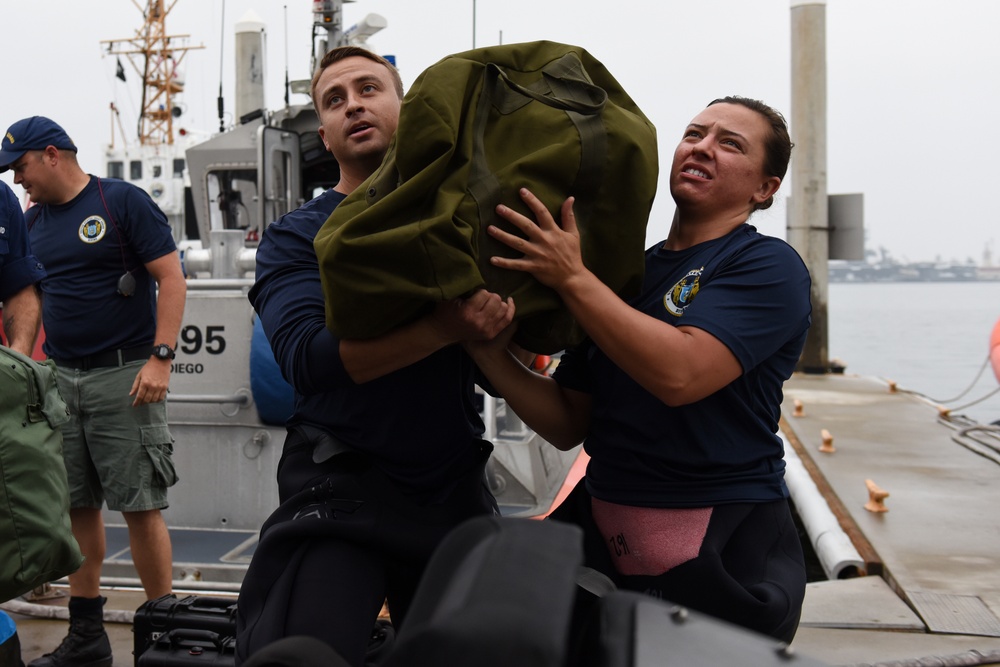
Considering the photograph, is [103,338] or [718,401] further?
[103,338]

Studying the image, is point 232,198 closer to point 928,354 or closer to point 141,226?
point 141,226

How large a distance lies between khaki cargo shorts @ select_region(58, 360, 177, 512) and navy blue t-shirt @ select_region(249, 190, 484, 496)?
6.12ft

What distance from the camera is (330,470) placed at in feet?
6.56

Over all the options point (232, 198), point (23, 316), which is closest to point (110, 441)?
point (23, 316)

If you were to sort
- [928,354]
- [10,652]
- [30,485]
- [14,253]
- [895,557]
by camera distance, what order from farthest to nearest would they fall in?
[928,354] → [895,557] → [14,253] → [10,652] → [30,485]

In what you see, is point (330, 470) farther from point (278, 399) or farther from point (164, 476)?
point (278, 399)

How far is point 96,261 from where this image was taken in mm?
3721

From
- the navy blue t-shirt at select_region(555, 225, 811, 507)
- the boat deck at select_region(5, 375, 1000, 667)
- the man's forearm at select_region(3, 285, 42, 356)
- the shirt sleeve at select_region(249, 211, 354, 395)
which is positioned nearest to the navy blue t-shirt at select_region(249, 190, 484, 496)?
the shirt sleeve at select_region(249, 211, 354, 395)

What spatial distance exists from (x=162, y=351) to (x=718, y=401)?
7.98 ft

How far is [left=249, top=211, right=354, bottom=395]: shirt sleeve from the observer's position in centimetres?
185

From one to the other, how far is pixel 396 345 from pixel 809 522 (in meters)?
4.34

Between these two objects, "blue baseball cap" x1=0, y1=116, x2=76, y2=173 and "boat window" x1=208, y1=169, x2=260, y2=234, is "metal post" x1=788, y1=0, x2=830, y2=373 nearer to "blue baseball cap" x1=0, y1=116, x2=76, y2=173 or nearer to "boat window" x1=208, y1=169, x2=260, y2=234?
"boat window" x1=208, y1=169, x2=260, y2=234

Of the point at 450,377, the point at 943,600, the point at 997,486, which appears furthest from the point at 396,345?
the point at 997,486

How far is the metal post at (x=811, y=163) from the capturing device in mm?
14008
